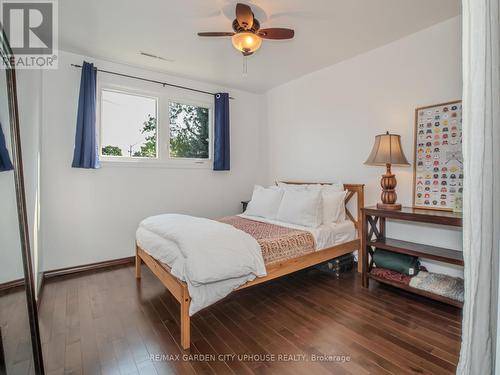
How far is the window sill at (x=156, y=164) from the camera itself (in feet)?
10.9

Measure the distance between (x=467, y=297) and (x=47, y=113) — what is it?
3848mm

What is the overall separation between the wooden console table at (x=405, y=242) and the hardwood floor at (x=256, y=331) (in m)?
0.14

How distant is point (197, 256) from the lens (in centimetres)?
181

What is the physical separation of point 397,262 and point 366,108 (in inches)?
71.3

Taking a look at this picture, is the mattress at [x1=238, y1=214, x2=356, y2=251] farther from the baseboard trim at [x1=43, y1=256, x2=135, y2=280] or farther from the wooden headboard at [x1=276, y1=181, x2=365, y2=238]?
the baseboard trim at [x1=43, y1=256, x2=135, y2=280]

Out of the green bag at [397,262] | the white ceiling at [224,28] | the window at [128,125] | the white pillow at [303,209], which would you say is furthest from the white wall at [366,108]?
the window at [128,125]

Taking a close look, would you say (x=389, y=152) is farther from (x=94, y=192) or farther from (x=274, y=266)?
(x=94, y=192)

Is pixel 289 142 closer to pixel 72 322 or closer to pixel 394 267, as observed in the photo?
pixel 394 267

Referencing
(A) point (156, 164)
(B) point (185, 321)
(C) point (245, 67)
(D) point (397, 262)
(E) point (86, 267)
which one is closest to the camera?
(B) point (185, 321)

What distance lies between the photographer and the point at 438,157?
2.57 m

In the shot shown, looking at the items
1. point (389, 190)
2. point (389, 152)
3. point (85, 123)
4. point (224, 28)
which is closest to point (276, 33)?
point (224, 28)

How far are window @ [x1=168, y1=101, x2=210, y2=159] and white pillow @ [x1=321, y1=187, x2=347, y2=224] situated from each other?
2046mm

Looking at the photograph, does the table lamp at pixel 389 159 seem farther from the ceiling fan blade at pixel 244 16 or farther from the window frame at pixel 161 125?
the window frame at pixel 161 125

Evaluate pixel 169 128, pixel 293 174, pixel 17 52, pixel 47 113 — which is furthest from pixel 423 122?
pixel 47 113
